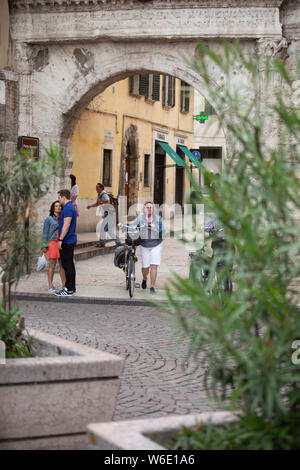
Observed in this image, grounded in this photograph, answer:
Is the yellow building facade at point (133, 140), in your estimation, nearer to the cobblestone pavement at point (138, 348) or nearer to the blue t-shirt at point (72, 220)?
the blue t-shirt at point (72, 220)

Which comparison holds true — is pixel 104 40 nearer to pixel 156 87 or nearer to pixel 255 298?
pixel 255 298

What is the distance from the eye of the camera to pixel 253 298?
2.79m

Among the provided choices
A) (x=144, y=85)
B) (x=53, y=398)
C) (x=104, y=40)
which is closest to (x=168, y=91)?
(x=144, y=85)

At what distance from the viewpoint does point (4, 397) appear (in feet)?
13.4

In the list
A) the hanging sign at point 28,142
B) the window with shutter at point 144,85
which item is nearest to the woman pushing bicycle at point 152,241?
the hanging sign at point 28,142

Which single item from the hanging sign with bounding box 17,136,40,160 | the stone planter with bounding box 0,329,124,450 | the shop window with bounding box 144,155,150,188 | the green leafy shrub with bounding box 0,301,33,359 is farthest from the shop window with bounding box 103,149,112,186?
the stone planter with bounding box 0,329,124,450

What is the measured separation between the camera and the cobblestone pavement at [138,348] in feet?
20.0

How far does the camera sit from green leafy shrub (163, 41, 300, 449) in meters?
2.60

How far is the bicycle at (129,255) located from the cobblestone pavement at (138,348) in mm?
944

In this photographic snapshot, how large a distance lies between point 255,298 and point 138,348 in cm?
570

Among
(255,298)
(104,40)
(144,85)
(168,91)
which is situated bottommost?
(255,298)

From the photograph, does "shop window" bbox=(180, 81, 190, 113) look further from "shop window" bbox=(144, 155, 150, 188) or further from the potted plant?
the potted plant

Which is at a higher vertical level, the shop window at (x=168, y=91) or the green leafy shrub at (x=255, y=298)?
the shop window at (x=168, y=91)

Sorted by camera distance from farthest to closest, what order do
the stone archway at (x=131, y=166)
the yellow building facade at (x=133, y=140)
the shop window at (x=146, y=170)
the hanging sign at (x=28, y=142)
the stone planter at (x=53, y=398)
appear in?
1. the shop window at (x=146, y=170)
2. the stone archway at (x=131, y=166)
3. the yellow building facade at (x=133, y=140)
4. the hanging sign at (x=28, y=142)
5. the stone planter at (x=53, y=398)
